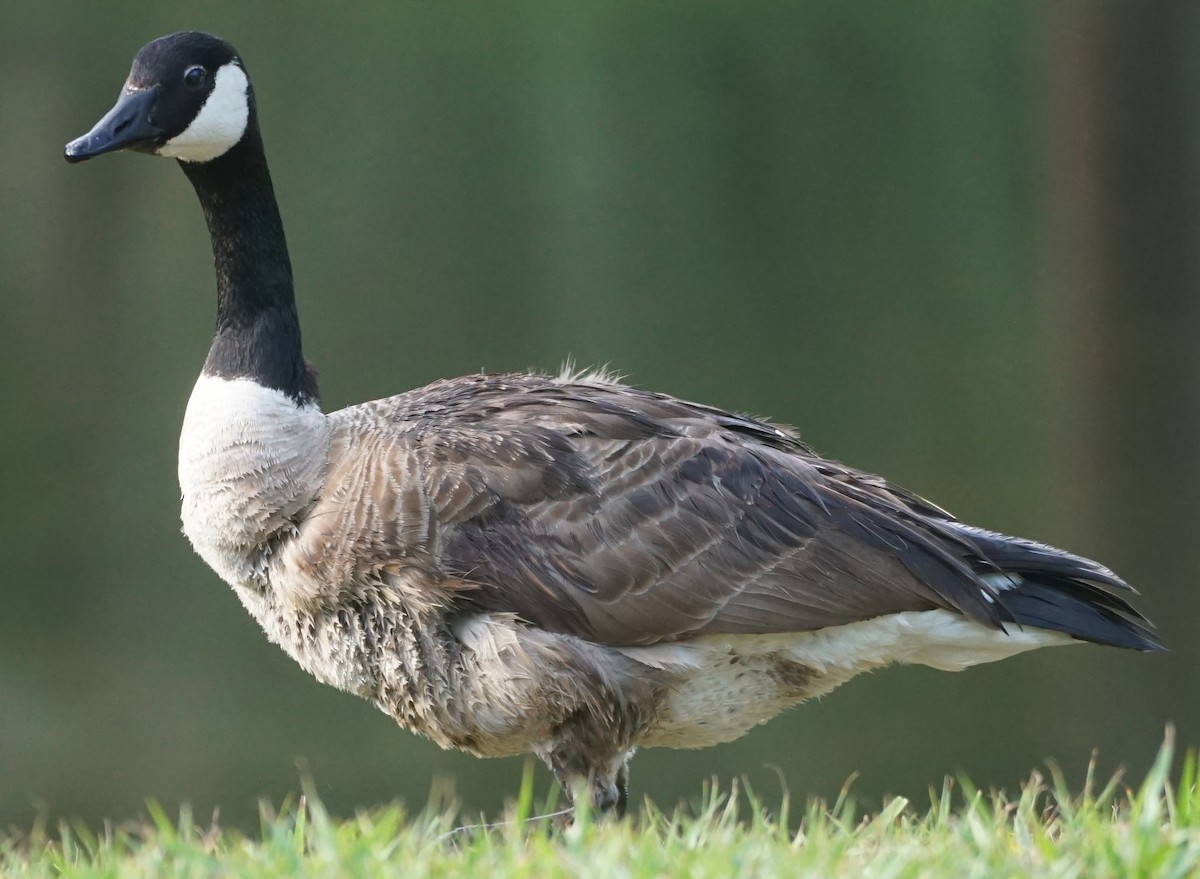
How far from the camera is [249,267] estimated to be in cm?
610

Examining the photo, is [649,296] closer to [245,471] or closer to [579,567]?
[245,471]

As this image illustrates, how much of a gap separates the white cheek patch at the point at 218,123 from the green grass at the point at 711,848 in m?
2.67

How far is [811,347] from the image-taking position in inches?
559

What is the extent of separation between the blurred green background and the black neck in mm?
4232

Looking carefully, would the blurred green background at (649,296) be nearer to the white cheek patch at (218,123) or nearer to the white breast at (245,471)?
the white breast at (245,471)

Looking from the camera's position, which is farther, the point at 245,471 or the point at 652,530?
the point at 245,471

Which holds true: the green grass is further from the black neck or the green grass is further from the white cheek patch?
the white cheek patch

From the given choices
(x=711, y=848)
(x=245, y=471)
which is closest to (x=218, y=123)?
(x=245, y=471)

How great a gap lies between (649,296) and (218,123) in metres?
9.15

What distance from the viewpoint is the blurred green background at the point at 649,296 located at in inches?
408

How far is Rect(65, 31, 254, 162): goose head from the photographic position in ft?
18.9

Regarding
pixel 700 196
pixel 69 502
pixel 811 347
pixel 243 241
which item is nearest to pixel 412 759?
pixel 69 502

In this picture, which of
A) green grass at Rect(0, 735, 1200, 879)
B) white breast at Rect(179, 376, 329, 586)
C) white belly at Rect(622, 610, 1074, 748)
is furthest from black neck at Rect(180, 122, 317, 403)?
green grass at Rect(0, 735, 1200, 879)

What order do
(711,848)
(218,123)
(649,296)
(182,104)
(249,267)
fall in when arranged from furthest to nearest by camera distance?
1. (649,296)
2. (249,267)
3. (218,123)
4. (182,104)
5. (711,848)
